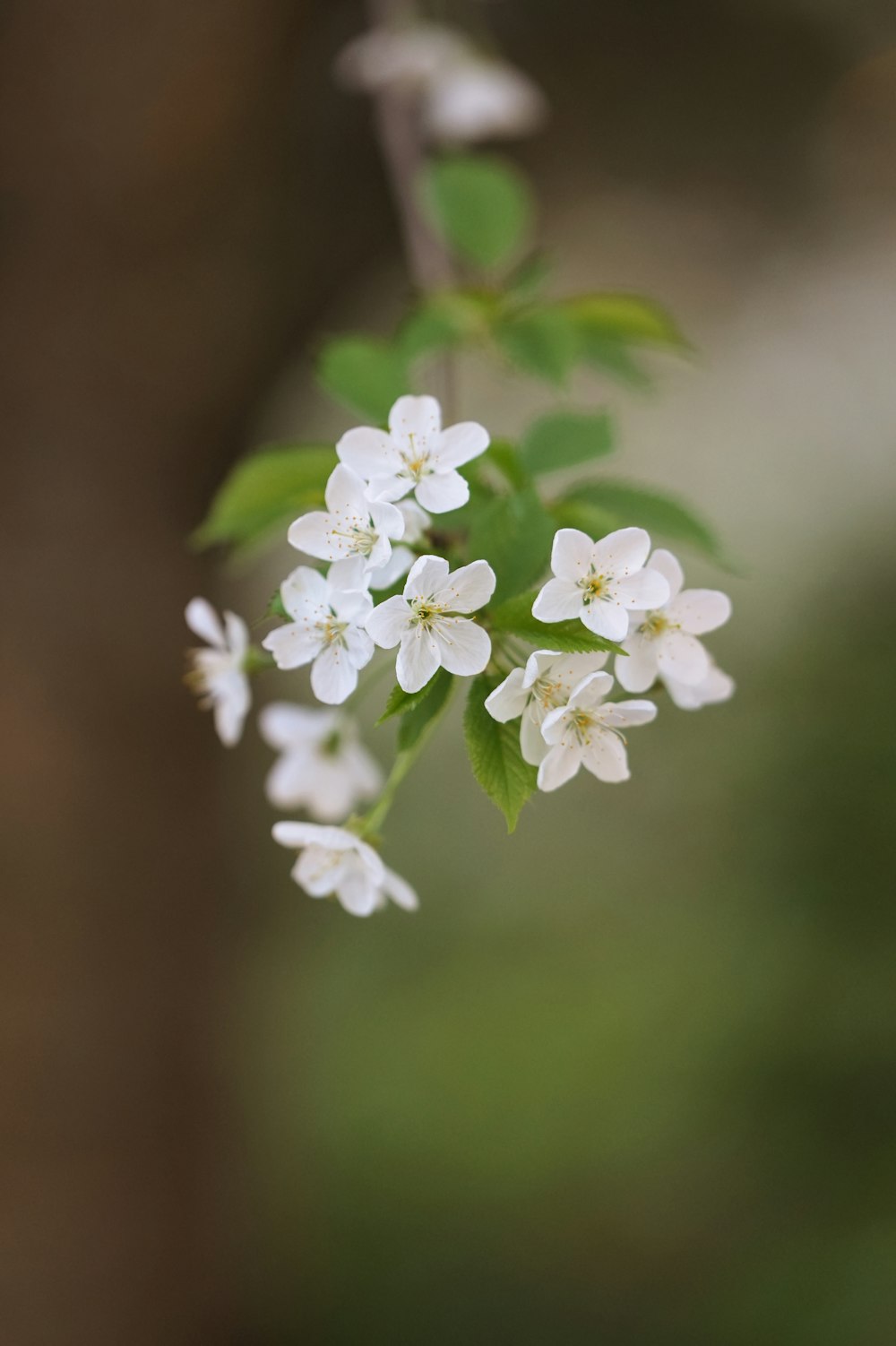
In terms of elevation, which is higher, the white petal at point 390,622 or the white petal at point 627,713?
the white petal at point 390,622

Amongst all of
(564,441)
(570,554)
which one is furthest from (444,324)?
(570,554)

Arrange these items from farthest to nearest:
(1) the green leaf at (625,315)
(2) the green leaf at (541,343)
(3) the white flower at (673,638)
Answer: (1) the green leaf at (625,315) → (2) the green leaf at (541,343) → (3) the white flower at (673,638)

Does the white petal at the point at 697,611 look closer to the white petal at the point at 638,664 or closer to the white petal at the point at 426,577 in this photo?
the white petal at the point at 638,664

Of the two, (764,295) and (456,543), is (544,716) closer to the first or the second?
(456,543)

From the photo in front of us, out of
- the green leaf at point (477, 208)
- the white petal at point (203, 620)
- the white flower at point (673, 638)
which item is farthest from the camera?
the green leaf at point (477, 208)

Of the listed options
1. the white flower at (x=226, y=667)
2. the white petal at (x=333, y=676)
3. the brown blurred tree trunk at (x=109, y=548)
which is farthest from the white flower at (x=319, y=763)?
the brown blurred tree trunk at (x=109, y=548)

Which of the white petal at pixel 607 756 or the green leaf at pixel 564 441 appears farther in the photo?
the green leaf at pixel 564 441
